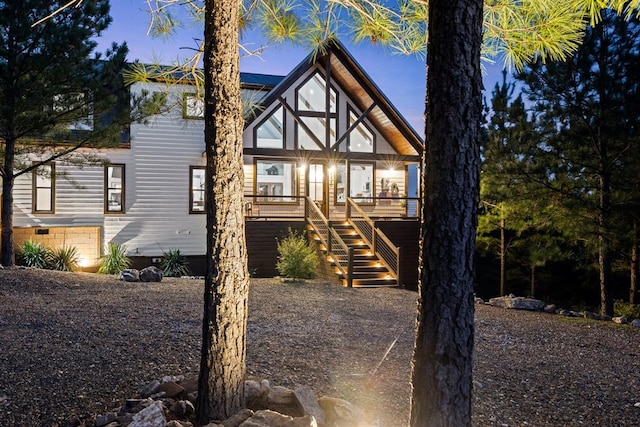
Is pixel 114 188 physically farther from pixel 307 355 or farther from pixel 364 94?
pixel 307 355

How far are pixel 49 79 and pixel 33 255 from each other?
5.50m

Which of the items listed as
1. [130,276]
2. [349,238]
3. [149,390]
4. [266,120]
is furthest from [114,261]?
[149,390]

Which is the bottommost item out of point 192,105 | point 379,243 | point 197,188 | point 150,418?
point 150,418

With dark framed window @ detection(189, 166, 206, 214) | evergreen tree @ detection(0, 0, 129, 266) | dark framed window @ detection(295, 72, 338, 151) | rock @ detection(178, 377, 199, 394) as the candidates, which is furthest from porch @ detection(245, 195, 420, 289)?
rock @ detection(178, 377, 199, 394)

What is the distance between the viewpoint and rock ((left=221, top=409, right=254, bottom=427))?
296 centimetres

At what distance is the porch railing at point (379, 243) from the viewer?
521 inches

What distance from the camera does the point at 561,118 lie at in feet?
39.7

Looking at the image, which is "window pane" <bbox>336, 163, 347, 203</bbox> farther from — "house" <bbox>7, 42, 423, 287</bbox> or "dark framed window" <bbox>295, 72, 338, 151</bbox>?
"dark framed window" <bbox>295, 72, 338, 151</bbox>

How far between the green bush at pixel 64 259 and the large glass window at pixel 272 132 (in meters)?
6.96

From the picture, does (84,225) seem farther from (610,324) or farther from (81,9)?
(610,324)

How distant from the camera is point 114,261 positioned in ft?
50.3

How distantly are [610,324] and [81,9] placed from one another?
1348 cm

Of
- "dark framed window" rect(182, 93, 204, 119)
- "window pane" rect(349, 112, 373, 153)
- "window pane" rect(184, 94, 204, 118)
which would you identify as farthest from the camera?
"window pane" rect(349, 112, 373, 153)

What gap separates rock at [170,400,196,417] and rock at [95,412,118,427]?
0.36 metres
